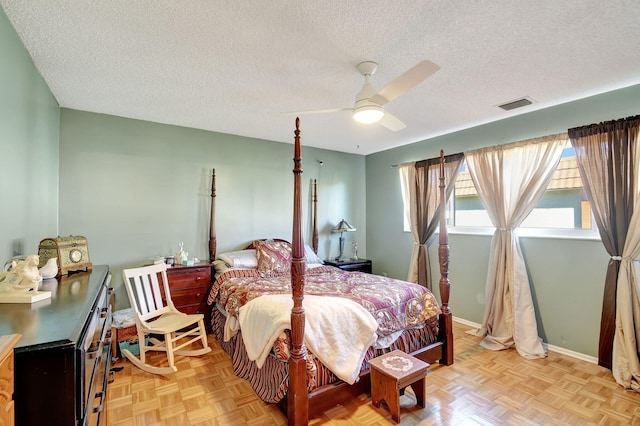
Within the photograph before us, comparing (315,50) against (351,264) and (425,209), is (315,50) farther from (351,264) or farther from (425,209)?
(351,264)

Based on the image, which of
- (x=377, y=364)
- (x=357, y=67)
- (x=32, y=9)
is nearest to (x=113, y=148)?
(x=32, y=9)

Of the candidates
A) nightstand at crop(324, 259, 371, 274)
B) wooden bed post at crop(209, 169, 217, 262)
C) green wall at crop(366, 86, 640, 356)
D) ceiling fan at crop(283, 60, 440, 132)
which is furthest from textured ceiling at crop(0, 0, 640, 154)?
nightstand at crop(324, 259, 371, 274)

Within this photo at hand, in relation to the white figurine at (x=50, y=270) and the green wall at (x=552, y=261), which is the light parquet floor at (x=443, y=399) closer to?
the green wall at (x=552, y=261)

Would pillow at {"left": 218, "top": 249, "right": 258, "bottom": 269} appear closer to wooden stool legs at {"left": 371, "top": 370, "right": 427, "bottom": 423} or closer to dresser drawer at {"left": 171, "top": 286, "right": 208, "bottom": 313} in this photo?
dresser drawer at {"left": 171, "top": 286, "right": 208, "bottom": 313}

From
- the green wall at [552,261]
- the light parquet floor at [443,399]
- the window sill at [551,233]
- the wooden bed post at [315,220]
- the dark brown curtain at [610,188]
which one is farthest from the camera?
the wooden bed post at [315,220]

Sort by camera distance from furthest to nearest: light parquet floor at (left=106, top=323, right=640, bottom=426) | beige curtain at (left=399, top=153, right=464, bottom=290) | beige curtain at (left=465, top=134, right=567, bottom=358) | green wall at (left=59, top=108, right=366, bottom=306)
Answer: beige curtain at (left=399, top=153, right=464, bottom=290)
green wall at (left=59, top=108, right=366, bottom=306)
beige curtain at (left=465, top=134, right=567, bottom=358)
light parquet floor at (left=106, top=323, right=640, bottom=426)

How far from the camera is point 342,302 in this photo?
2.39 meters

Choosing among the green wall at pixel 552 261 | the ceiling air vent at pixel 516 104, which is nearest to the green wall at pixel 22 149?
the ceiling air vent at pixel 516 104

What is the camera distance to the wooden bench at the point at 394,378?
6.57 feet

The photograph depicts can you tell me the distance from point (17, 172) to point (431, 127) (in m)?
3.92

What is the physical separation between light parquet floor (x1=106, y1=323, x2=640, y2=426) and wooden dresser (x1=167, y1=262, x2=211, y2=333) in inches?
25.7

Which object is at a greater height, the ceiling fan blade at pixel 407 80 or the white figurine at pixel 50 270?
the ceiling fan blade at pixel 407 80

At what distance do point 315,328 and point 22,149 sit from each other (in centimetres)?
234

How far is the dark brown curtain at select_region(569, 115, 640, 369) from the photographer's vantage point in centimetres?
261
